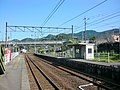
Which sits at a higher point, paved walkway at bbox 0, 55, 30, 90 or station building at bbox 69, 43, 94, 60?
station building at bbox 69, 43, 94, 60

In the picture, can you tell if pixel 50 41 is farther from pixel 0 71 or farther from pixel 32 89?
pixel 32 89

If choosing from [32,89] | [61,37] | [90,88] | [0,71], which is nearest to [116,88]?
[90,88]

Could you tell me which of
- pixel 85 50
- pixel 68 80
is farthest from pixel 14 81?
pixel 85 50

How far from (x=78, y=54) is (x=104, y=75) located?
25996 mm

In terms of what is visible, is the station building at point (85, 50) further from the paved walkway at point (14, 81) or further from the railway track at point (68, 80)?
the paved walkway at point (14, 81)

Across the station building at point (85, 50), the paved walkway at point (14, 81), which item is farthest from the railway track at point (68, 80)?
the station building at point (85, 50)

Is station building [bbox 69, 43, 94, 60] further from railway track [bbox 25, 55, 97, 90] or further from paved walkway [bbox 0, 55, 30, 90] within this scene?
paved walkway [bbox 0, 55, 30, 90]

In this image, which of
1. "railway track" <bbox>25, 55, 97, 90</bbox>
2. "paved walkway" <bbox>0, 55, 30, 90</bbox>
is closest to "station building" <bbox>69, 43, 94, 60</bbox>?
"railway track" <bbox>25, 55, 97, 90</bbox>

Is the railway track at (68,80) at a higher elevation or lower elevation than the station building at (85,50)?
lower

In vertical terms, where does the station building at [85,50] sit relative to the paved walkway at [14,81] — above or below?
above

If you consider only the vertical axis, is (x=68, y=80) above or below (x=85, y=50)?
below

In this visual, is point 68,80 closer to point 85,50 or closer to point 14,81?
point 14,81

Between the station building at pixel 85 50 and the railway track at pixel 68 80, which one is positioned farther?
the station building at pixel 85 50

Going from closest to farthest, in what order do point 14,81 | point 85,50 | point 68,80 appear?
1. point 14,81
2. point 68,80
3. point 85,50
